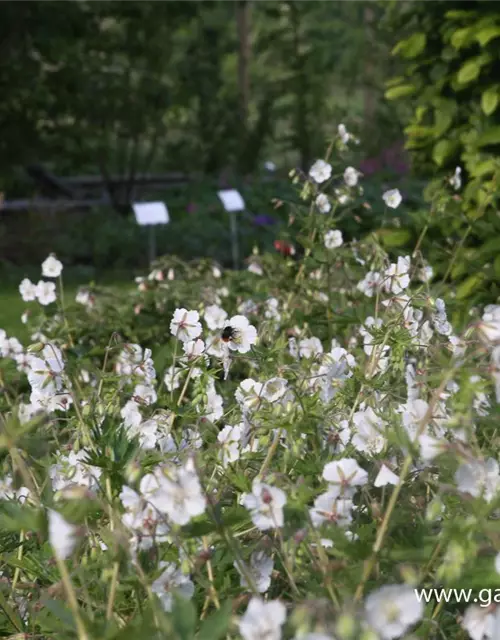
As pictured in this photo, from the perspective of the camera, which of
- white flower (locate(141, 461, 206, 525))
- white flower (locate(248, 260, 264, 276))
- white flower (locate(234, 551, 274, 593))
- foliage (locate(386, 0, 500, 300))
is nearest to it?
white flower (locate(141, 461, 206, 525))

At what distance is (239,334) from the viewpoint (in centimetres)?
236

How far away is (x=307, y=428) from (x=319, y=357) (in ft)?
1.98

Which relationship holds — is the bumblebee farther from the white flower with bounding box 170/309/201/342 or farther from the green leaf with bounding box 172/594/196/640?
the green leaf with bounding box 172/594/196/640

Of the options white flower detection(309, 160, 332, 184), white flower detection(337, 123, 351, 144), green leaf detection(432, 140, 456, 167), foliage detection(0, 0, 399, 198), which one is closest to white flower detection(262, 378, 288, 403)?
white flower detection(309, 160, 332, 184)

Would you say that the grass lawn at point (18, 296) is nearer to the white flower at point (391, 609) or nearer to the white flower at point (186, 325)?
the white flower at point (186, 325)

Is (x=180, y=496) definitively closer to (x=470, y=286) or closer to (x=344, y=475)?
(x=344, y=475)

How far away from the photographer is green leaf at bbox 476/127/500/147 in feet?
15.5

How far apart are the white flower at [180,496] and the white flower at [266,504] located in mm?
93

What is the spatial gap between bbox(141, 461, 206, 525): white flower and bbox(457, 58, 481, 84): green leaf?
3565mm

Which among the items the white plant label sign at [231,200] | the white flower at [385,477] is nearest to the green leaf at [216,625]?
the white flower at [385,477]

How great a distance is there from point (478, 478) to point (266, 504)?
319 millimetres

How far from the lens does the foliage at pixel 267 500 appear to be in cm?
151

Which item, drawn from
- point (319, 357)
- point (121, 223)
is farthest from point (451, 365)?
point (121, 223)

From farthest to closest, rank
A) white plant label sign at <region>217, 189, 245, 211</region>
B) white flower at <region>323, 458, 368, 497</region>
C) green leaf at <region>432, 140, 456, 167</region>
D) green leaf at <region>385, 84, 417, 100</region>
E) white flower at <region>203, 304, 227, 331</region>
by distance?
white plant label sign at <region>217, 189, 245, 211</region>
green leaf at <region>385, 84, 417, 100</region>
green leaf at <region>432, 140, 456, 167</region>
white flower at <region>203, 304, 227, 331</region>
white flower at <region>323, 458, 368, 497</region>
